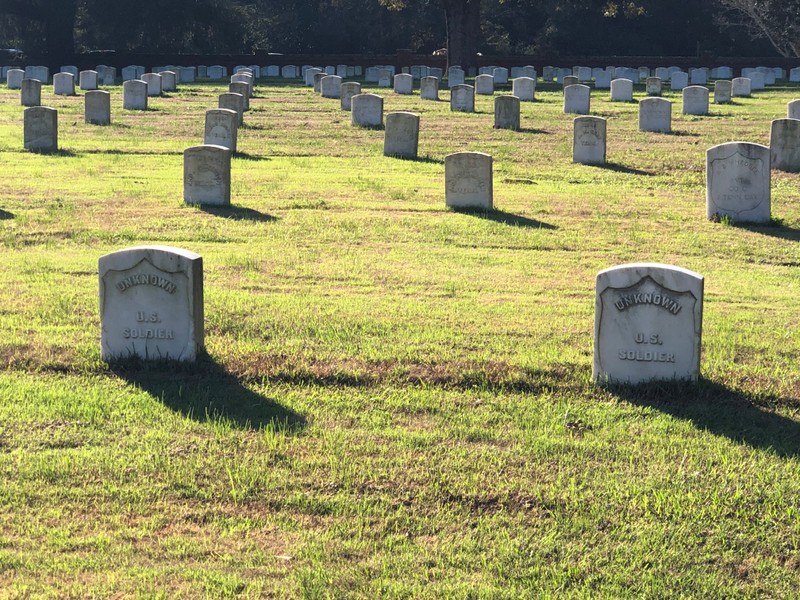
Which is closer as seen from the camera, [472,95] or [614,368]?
[614,368]

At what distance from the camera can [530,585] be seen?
5.14 meters

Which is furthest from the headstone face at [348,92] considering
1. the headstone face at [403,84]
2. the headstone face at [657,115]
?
the headstone face at [657,115]

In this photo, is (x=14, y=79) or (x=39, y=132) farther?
(x=14, y=79)

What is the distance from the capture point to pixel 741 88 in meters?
36.7

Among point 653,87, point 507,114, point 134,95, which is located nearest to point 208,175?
point 507,114

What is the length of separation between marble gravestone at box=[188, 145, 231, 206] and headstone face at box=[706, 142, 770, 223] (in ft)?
20.4

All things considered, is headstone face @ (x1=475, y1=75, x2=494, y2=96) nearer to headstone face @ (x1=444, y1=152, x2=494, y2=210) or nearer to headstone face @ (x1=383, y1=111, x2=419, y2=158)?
headstone face @ (x1=383, y1=111, x2=419, y2=158)

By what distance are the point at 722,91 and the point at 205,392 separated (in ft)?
95.5

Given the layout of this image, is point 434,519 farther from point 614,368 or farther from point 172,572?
point 614,368

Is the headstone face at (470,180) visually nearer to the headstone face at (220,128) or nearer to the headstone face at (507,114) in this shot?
the headstone face at (220,128)

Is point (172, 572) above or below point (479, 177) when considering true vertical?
below

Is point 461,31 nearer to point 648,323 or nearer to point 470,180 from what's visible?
point 470,180

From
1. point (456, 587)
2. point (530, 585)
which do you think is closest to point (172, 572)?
point (456, 587)

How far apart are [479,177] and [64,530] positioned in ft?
33.6
